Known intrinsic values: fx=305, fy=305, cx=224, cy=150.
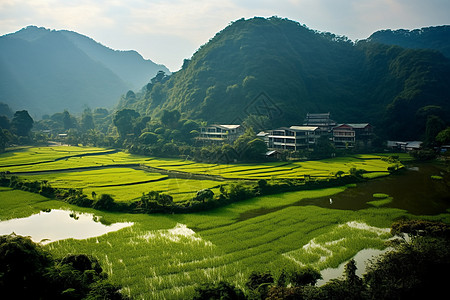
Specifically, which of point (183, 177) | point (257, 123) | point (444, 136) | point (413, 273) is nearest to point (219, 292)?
point (413, 273)

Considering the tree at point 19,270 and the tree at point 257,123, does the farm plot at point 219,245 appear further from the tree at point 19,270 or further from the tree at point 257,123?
the tree at point 257,123

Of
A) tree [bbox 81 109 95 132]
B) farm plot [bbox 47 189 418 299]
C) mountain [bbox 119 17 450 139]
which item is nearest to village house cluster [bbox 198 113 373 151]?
mountain [bbox 119 17 450 139]

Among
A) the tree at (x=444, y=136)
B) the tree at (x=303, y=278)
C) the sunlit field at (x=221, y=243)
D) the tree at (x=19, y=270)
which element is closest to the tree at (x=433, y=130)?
the tree at (x=444, y=136)

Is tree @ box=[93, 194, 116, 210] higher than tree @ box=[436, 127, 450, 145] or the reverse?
the reverse

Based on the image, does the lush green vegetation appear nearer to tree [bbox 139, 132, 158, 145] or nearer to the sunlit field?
the sunlit field

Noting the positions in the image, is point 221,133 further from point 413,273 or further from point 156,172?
point 413,273

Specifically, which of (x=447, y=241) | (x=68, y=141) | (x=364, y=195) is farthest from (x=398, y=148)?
(x=68, y=141)

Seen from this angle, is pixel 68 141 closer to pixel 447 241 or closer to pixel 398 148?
pixel 398 148
